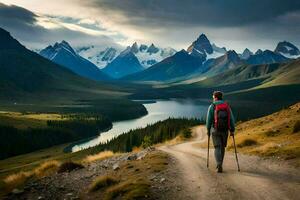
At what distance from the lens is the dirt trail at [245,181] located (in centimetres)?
1845

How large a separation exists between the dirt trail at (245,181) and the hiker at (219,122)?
5.19 feet

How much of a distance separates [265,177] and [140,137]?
153917mm

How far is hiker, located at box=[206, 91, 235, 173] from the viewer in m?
23.4

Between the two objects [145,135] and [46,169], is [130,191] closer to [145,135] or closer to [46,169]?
[46,169]

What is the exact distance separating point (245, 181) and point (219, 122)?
12.1ft

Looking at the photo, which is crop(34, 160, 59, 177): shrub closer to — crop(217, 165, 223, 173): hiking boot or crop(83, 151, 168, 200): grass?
crop(83, 151, 168, 200): grass

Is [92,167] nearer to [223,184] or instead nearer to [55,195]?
[55,195]

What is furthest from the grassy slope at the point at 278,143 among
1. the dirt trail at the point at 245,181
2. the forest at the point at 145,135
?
the forest at the point at 145,135

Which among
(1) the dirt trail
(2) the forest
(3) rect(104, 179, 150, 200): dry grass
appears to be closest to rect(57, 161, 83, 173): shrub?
(1) the dirt trail

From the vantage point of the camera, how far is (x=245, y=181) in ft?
69.3

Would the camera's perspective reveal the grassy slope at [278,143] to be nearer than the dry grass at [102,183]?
No

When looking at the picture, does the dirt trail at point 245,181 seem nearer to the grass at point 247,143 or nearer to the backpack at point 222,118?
the backpack at point 222,118

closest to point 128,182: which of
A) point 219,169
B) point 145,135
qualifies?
point 219,169

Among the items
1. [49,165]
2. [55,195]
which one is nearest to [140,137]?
[49,165]
